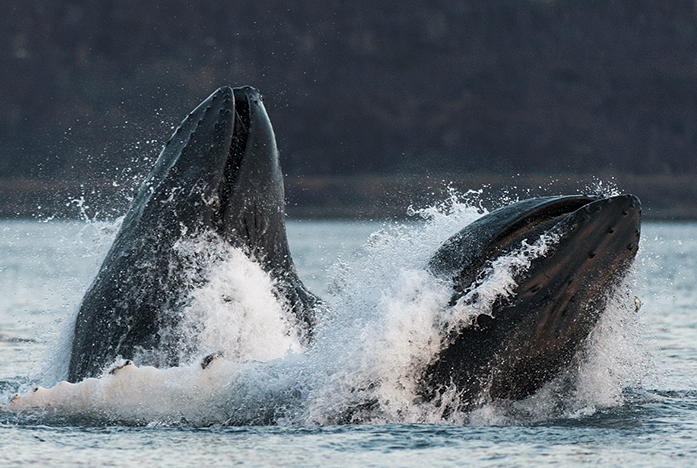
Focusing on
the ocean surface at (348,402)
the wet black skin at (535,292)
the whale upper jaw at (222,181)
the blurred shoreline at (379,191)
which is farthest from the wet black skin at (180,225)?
the blurred shoreline at (379,191)

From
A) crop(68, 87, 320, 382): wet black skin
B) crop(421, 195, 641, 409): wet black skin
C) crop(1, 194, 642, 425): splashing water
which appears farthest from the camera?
crop(68, 87, 320, 382): wet black skin

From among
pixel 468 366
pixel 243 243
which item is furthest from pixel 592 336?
pixel 243 243

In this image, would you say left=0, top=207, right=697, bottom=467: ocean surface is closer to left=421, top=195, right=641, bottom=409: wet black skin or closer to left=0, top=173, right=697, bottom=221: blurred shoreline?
left=421, top=195, right=641, bottom=409: wet black skin

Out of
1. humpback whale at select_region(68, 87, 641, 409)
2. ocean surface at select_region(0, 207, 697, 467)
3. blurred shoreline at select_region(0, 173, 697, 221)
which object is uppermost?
blurred shoreline at select_region(0, 173, 697, 221)

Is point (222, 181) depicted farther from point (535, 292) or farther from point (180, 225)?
point (535, 292)

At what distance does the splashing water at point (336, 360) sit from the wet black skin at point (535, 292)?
0.09 metres

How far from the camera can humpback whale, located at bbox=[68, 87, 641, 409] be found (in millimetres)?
7473

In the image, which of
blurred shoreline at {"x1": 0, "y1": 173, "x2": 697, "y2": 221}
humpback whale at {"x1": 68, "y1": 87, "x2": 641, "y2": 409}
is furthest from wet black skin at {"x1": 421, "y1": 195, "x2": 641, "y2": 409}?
blurred shoreline at {"x1": 0, "y1": 173, "x2": 697, "y2": 221}

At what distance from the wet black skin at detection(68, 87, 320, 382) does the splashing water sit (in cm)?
15

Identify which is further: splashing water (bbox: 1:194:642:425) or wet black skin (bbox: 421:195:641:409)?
splashing water (bbox: 1:194:642:425)

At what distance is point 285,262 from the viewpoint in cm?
896

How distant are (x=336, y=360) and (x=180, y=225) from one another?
1.46m

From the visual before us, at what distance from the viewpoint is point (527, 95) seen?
5231 inches

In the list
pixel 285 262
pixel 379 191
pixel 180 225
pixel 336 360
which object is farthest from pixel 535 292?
pixel 379 191
